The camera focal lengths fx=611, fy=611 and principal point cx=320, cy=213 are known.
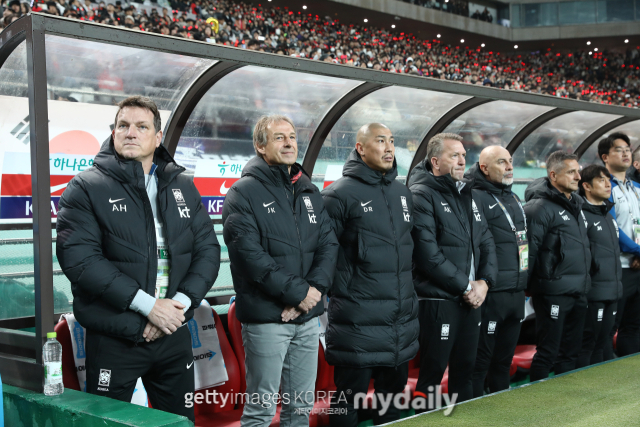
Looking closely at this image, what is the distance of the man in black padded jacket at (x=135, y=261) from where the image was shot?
2.73 m

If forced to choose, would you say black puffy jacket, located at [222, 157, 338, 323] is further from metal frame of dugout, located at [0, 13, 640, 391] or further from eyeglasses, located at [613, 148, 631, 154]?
eyeglasses, located at [613, 148, 631, 154]

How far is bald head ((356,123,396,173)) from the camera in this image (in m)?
3.91

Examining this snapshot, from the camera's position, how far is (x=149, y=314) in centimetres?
275

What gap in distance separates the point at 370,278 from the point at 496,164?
A: 5.78 feet

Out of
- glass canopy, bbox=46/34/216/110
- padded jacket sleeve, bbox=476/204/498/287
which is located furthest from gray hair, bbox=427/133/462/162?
glass canopy, bbox=46/34/216/110

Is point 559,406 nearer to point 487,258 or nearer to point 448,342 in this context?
point 448,342

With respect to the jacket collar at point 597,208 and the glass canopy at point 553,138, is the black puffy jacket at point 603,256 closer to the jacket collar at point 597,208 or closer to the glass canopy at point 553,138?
the jacket collar at point 597,208

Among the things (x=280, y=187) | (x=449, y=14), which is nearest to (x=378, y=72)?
(x=280, y=187)

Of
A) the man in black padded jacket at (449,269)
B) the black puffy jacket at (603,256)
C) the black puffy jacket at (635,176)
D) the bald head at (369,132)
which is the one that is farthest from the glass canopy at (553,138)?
the bald head at (369,132)

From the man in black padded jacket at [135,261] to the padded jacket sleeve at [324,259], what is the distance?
0.58 m

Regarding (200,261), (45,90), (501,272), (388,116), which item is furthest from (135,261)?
(388,116)

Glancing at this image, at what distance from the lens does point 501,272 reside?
463 cm

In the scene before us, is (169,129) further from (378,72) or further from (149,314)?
(149,314)

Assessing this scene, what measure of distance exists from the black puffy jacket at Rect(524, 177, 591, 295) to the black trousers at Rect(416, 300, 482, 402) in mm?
1101
